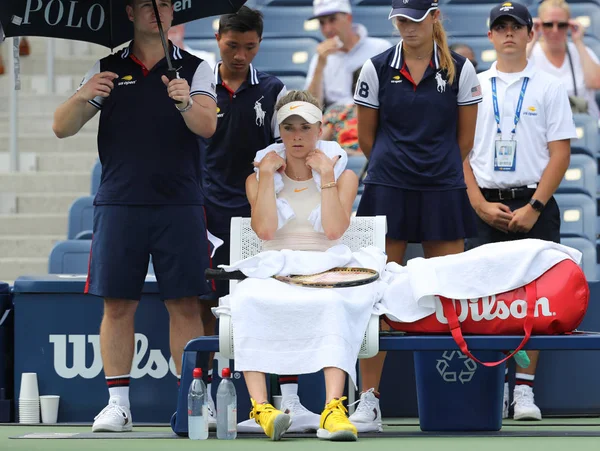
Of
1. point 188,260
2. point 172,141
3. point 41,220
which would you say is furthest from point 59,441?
point 41,220

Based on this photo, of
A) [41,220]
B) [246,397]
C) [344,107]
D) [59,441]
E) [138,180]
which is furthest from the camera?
[41,220]

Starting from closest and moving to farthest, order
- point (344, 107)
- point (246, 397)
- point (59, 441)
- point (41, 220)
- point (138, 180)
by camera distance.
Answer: point (59, 441), point (138, 180), point (246, 397), point (344, 107), point (41, 220)

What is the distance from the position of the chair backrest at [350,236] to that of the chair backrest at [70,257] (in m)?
1.95

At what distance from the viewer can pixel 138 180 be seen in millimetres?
5297

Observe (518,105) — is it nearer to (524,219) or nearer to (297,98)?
(524,219)

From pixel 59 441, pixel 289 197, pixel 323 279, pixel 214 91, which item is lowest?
pixel 59 441

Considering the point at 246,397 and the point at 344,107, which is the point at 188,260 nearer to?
the point at 246,397

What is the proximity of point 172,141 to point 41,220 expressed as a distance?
416cm

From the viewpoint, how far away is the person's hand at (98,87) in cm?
526

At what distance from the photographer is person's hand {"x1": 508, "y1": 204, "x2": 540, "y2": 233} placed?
5973 millimetres

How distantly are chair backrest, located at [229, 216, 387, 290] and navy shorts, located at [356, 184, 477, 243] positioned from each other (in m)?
0.18

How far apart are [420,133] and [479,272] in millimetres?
910

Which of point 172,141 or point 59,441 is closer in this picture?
point 59,441

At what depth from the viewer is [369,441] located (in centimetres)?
473
